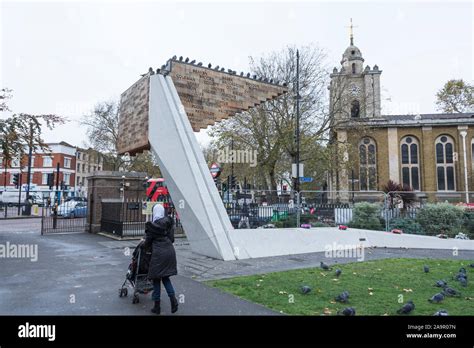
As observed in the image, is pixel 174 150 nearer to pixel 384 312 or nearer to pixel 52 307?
pixel 52 307

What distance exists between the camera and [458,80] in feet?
151

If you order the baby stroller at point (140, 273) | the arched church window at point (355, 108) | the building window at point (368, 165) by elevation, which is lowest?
the baby stroller at point (140, 273)

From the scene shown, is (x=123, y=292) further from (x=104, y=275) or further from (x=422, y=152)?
(x=422, y=152)

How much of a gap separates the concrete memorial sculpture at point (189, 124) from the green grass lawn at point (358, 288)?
302 centimetres

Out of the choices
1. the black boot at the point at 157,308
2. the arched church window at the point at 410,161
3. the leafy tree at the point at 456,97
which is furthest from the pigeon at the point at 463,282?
the leafy tree at the point at 456,97

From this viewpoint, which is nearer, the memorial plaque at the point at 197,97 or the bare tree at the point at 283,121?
the memorial plaque at the point at 197,97

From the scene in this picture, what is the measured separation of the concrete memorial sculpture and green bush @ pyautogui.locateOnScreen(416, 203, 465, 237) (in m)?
8.42

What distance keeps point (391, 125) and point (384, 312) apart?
4264 centimetres

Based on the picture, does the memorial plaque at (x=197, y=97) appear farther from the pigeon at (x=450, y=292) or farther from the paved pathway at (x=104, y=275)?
the pigeon at (x=450, y=292)

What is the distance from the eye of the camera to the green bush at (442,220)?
1430 cm

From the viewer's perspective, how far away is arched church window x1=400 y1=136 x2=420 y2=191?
43781 mm

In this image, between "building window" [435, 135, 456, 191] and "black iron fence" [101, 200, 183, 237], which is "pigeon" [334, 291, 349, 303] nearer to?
"black iron fence" [101, 200, 183, 237]
